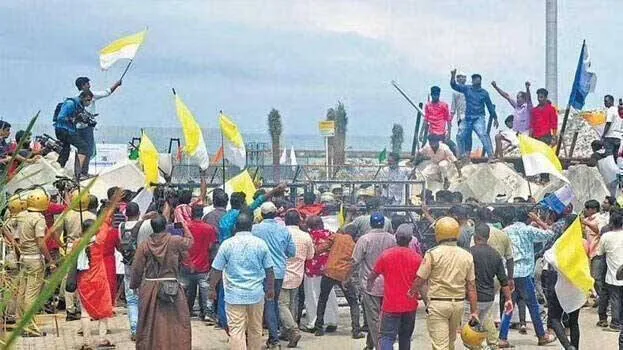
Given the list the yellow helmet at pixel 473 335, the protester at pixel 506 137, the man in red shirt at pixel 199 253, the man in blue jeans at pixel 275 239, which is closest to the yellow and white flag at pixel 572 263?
the yellow helmet at pixel 473 335

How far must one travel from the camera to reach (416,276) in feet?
26.5

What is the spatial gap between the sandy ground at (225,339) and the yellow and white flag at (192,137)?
238cm

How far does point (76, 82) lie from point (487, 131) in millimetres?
7222

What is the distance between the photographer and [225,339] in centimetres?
1132

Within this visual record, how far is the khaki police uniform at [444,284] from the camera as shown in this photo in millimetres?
7906

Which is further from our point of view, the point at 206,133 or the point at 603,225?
the point at 206,133

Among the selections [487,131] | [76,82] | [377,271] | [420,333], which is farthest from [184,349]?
[487,131]

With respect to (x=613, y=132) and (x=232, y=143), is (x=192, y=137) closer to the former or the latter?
(x=232, y=143)

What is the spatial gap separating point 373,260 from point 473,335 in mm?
1716

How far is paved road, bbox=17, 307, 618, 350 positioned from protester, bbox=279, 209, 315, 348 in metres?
0.25

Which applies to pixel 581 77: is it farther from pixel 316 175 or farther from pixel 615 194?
pixel 316 175

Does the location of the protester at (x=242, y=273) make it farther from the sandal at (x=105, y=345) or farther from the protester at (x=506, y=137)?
the protester at (x=506, y=137)

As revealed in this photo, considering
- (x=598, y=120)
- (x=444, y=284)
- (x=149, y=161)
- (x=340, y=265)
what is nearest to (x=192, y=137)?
(x=149, y=161)

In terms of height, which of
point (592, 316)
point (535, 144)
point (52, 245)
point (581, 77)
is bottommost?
point (592, 316)
